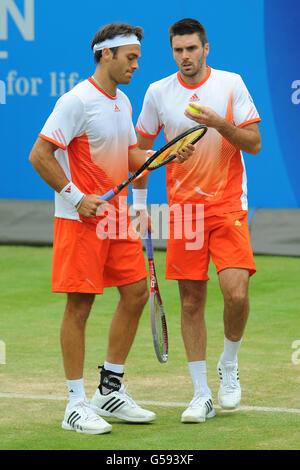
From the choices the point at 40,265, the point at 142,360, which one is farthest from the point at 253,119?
the point at 40,265

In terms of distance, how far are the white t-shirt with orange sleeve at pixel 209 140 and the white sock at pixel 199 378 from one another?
813 mm

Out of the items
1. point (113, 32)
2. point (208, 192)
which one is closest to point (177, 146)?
point (208, 192)

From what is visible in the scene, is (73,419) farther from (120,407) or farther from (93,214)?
(93,214)

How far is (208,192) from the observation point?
5629 mm

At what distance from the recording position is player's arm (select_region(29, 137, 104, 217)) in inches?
203

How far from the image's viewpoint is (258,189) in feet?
Result: 36.6

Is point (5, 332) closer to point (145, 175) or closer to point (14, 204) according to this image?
point (145, 175)

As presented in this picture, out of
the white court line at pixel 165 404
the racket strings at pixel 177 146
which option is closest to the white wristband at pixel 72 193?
the racket strings at pixel 177 146

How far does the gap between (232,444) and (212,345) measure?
7.62 feet

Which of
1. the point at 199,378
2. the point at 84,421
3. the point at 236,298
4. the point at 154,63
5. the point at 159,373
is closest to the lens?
the point at 84,421

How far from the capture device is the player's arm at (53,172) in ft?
17.0

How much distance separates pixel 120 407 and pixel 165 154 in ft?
4.38

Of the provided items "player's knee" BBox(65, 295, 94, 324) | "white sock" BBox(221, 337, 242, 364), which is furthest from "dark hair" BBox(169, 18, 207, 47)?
"white sock" BBox(221, 337, 242, 364)

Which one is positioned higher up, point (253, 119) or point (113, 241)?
point (253, 119)
